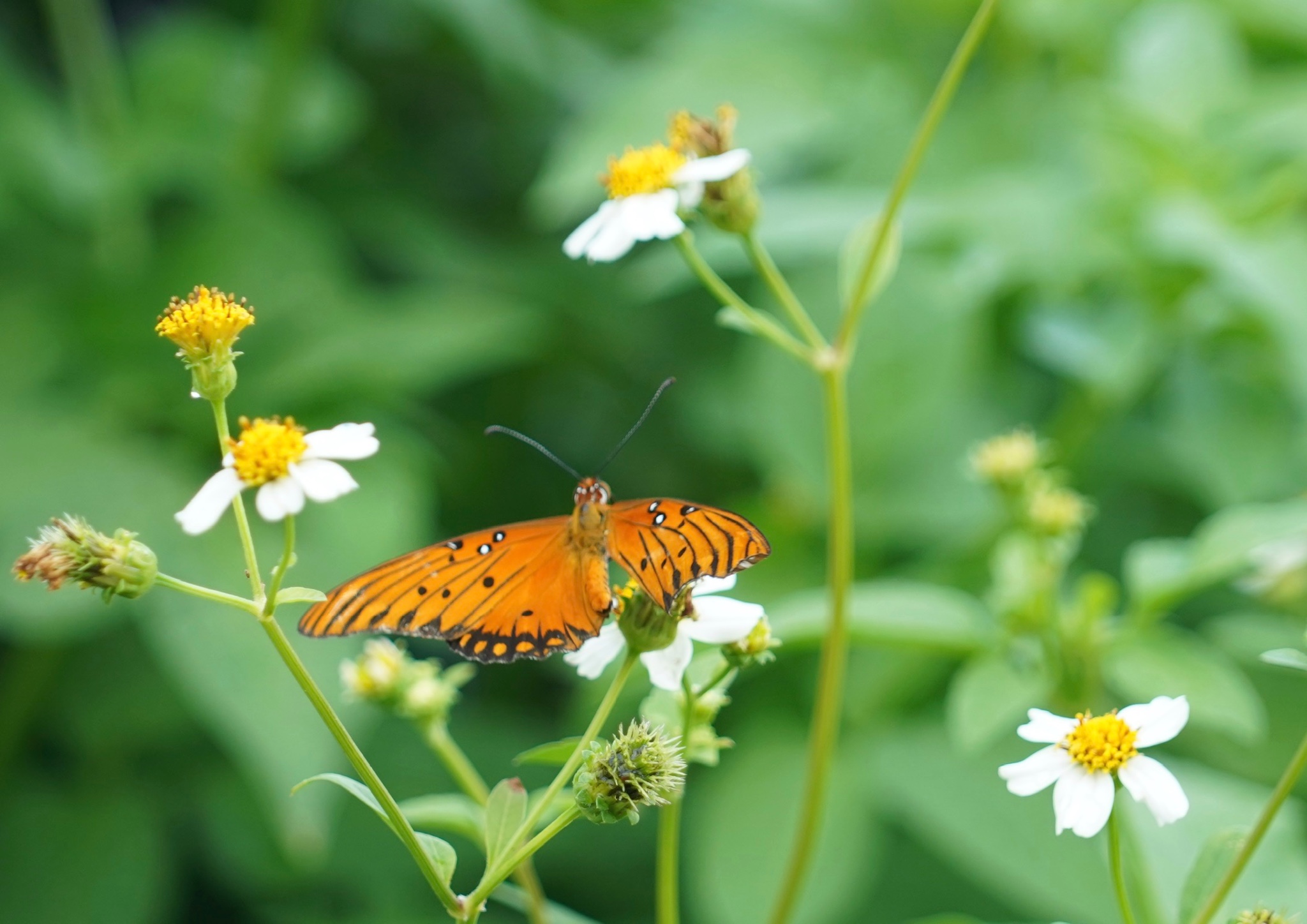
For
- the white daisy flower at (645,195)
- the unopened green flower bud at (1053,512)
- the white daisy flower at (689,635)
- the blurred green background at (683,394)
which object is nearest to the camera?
the white daisy flower at (689,635)

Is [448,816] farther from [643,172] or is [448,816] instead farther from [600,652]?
[643,172]

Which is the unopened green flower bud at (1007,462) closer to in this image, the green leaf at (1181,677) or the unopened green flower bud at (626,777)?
the green leaf at (1181,677)

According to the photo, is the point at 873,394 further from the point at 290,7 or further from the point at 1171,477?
the point at 290,7

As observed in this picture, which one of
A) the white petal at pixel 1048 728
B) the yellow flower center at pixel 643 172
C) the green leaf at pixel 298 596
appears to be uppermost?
the yellow flower center at pixel 643 172

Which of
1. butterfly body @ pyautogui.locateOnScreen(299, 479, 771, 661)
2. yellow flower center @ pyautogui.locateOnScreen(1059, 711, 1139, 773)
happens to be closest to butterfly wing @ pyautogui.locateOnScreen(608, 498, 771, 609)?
butterfly body @ pyautogui.locateOnScreen(299, 479, 771, 661)

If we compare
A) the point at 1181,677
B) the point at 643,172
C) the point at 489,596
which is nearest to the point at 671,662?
the point at 489,596

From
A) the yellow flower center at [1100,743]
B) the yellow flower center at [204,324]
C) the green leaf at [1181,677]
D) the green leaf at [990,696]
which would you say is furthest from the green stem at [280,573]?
the green leaf at [1181,677]

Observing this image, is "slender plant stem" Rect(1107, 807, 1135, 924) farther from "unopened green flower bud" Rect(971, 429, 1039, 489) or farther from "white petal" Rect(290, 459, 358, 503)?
"unopened green flower bud" Rect(971, 429, 1039, 489)
